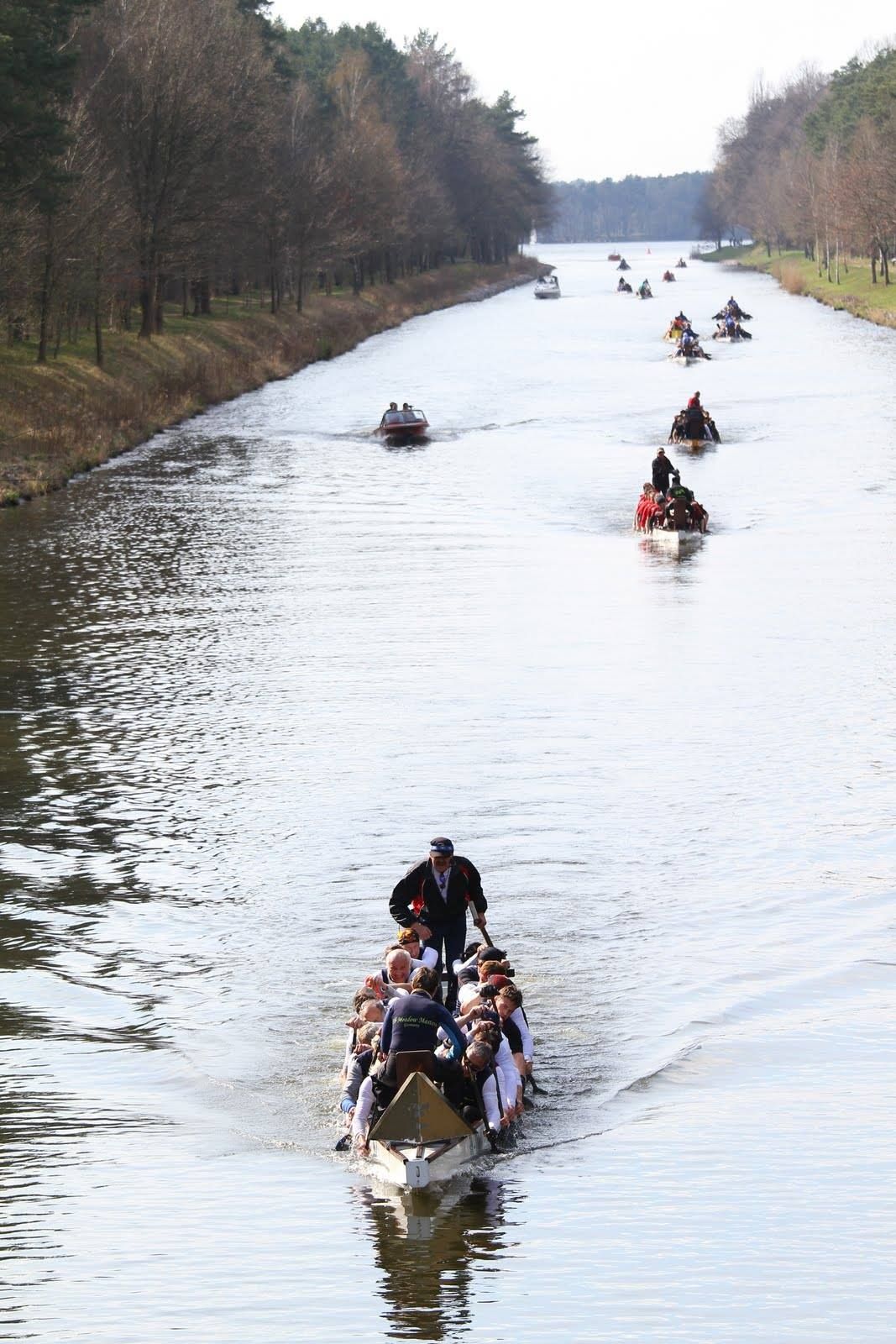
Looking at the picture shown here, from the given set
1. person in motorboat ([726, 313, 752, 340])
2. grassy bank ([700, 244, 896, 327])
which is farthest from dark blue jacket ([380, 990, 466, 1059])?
grassy bank ([700, 244, 896, 327])

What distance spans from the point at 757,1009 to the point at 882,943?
95.9 inches

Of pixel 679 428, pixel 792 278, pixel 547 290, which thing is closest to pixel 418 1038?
pixel 679 428

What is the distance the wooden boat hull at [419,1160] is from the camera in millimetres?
15500

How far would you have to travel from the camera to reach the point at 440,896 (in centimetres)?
1908

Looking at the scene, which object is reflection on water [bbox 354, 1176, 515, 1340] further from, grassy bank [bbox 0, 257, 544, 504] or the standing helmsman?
grassy bank [bbox 0, 257, 544, 504]

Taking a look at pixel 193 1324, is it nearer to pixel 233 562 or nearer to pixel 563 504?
pixel 233 562

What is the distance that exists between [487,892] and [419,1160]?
25.9 feet

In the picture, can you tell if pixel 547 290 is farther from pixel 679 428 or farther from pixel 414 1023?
pixel 414 1023

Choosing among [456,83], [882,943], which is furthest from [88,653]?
[456,83]

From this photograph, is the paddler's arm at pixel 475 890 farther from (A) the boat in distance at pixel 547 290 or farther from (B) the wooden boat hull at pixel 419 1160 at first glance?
(A) the boat in distance at pixel 547 290

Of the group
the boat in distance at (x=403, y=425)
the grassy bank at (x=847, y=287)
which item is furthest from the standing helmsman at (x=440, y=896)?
the grassy bank at (x=847, y=287)

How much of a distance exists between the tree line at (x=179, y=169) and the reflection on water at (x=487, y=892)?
13.0 metres

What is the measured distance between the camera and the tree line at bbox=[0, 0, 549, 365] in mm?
59000

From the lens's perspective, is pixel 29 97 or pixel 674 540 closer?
pixel 674 540
